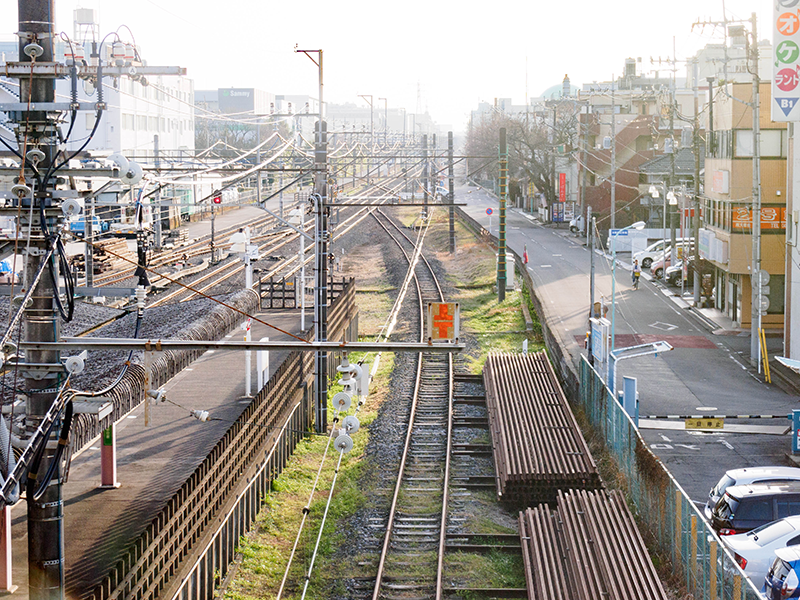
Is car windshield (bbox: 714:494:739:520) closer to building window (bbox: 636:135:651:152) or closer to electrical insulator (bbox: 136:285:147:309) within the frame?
electrical insulator (bbox: 136:285:147:309)

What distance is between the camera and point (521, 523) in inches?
469

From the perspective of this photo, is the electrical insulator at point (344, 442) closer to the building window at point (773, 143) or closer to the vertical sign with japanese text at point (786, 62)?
the vertical sign with japanese text at point (786, 62)

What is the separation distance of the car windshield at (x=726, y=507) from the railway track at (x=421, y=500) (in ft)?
11.4

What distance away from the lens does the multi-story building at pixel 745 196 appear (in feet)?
80.6

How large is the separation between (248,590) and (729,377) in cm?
1414

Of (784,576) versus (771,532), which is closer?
(784,576)

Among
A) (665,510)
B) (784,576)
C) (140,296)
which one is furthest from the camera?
(665,510)

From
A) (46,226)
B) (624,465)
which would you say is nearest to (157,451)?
(46,226)

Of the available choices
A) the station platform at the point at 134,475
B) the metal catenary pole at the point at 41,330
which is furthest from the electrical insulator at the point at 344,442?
the metal catenary pole at the point at 41,330

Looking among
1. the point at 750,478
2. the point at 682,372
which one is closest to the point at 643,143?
the point at 682,372

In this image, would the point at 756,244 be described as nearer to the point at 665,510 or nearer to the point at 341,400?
the point at 665,510

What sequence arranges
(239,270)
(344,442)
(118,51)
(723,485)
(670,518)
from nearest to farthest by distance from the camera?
1. (118,51)
2. (670,518)
3. (344,442)
4. (723,485)
5. (239,270)

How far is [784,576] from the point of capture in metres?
9.49

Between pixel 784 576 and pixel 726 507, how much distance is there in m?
2.24
